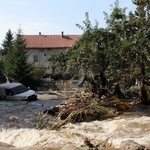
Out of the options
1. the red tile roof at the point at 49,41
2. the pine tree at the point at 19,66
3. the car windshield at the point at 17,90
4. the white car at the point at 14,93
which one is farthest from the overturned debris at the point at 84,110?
the red tile roof at the point at 49,41

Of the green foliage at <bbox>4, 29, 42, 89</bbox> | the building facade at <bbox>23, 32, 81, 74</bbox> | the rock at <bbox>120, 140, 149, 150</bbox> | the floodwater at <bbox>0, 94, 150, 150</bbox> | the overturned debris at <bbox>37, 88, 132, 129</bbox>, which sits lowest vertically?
the floodwater at <bbox>0, 94, 150, 150</bbox>

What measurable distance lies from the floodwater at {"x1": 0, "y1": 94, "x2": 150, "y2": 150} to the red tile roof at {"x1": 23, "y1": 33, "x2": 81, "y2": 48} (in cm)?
4876

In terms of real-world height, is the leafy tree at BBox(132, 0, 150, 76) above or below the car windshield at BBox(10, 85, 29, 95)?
above

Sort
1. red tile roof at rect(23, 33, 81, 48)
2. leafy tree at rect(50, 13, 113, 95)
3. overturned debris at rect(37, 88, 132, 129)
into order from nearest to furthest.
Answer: overturned debris at rect(37, 88, 132, 129) → leafy tree at rect(50, 13, 113, 95) → red tile roof at rect(23, 33, 81, 48)

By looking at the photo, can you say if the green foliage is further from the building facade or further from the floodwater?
the floodwater

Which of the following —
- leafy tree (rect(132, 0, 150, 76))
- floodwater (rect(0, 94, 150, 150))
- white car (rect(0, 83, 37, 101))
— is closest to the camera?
floodwater (rect(0, 94, 150, 150))

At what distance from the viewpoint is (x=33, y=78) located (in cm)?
4762

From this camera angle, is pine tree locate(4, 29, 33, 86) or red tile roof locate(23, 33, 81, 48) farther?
red tile roof locate(23, 33, 81, 48)

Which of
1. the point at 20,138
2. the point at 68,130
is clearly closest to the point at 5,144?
the point at 20,138

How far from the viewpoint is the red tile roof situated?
71.7 m

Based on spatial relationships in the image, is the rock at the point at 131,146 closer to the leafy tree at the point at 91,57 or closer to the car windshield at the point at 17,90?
the leafy tree at the point at 91,57

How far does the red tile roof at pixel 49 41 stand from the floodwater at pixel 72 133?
48763 mm

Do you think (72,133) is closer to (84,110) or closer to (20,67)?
(84,110)

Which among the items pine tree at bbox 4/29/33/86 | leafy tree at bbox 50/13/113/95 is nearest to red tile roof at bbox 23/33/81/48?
pine tree at bbox 4/29/33/86
